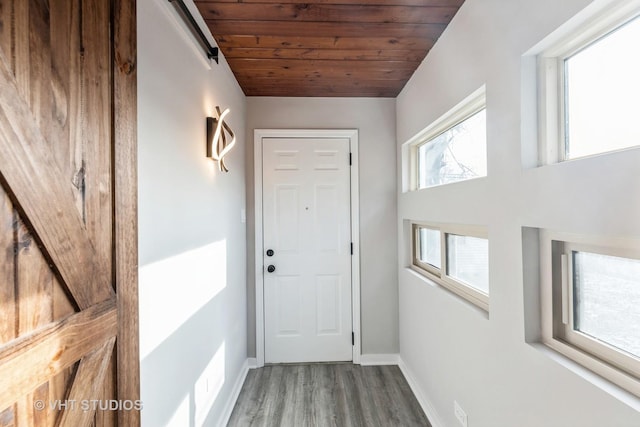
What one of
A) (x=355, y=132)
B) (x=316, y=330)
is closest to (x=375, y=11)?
(x=355, y=132)

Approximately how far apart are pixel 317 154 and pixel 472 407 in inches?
81.3

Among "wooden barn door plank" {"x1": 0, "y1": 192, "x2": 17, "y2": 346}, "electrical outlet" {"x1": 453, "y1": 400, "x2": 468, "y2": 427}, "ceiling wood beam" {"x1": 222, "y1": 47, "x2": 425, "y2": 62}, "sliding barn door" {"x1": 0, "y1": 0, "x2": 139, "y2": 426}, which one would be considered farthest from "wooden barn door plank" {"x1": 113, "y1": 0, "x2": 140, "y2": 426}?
"electrical outlet" {"x1": 453, "y1": 400, "x2": 468, "y2": 427}

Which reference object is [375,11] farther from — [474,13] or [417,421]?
[417,421]

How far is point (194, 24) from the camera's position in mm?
1428

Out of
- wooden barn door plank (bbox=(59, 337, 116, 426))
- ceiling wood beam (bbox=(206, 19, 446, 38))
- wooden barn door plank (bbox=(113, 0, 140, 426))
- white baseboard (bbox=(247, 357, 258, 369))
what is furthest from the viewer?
white baseboard (bbox=(247, 357, 258, 369))

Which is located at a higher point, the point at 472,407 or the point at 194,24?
the point at 194,24

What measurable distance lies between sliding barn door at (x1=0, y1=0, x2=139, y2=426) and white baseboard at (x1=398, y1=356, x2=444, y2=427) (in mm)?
1693

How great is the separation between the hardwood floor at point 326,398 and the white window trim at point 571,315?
1.29 m

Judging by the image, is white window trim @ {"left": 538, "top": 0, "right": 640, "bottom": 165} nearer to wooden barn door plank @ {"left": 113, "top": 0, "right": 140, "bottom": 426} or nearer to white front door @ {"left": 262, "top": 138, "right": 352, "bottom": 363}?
wooden barn door plank @ {"left": 113, "top": 0, "right": 140, "bottom": 426}

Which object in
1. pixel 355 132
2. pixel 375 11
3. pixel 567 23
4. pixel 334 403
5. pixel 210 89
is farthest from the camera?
pixel 355 132

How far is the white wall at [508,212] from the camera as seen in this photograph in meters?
0.81

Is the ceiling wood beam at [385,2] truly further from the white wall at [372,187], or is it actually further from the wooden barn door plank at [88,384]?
the wooden barn door plank at [88,384]

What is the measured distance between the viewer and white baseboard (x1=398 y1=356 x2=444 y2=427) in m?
1.87

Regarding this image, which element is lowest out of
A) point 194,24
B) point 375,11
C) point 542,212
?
point 542,212
